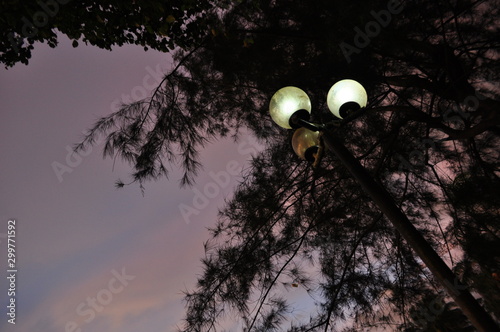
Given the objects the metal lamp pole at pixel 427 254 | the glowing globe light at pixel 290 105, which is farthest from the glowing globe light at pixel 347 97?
the metal lamp pole at pixel 427 254

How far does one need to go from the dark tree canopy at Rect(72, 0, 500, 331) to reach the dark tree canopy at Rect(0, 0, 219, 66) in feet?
1.18

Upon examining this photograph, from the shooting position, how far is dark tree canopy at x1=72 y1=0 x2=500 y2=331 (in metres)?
3.38

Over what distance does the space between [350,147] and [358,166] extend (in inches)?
122

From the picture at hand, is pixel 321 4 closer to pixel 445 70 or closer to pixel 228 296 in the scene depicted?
pixel 445 70

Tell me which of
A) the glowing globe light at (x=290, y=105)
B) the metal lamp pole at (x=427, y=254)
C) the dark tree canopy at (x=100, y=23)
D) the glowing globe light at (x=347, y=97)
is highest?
the dark tree canopy at (x=100, y=23)

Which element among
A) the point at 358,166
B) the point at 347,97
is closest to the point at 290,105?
the point at 347,97

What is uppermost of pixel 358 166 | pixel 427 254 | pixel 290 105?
pixel 290 105

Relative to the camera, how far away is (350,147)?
4.90 meters

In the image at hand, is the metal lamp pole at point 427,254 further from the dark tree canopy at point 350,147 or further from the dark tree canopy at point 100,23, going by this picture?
the dark tree canopy at point 100,23

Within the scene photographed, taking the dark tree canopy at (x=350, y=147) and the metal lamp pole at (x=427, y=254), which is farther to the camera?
the dark tree canopy at (x=350, y=147)

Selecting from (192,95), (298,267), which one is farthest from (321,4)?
(298,267)

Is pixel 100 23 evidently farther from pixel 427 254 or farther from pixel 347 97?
pixel 427 254

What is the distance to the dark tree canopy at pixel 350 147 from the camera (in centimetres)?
338

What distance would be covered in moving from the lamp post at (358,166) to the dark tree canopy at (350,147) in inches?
30.2
